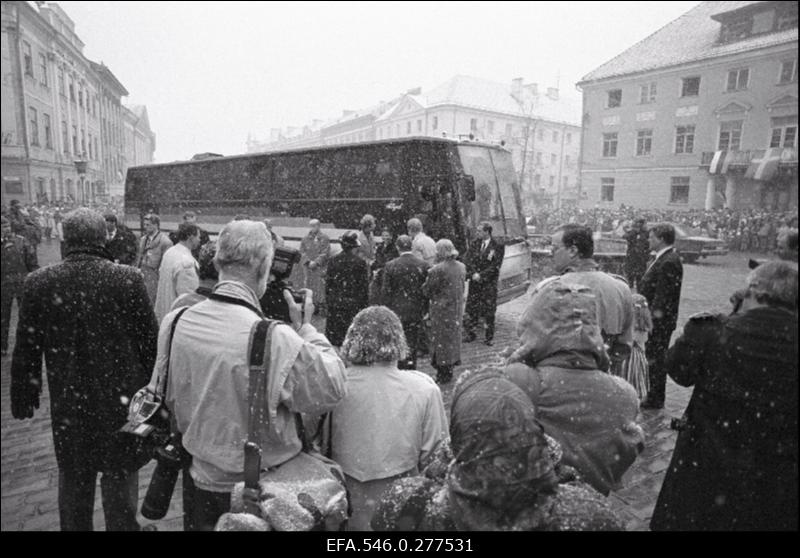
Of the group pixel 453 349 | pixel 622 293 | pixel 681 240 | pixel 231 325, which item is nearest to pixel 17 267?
pixel 453 349

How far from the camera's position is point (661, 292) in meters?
5.16

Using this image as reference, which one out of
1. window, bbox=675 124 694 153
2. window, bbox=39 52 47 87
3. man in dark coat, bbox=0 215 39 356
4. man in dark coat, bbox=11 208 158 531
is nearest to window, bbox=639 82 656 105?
window, bbox=675 124 694 153

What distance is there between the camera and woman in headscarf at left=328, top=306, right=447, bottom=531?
2.47 metres

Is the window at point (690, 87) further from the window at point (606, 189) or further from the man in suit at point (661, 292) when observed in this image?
the window at point (606, 189)

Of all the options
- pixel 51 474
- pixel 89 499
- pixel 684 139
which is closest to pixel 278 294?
pixel 89 499

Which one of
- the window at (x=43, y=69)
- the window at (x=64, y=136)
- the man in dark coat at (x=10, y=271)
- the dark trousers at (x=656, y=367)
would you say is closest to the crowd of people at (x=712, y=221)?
the dark trousers at (x=656, y=367)

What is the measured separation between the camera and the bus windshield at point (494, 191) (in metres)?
10.4

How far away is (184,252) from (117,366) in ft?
8.48

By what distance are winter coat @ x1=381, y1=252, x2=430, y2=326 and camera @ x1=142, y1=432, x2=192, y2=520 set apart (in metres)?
4.08

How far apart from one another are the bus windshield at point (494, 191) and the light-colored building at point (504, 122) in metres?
38.8

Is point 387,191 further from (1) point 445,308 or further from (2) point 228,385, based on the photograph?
(2) point 228,385

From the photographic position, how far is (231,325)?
6.76 feet

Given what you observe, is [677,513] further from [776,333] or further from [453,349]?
[453,349]

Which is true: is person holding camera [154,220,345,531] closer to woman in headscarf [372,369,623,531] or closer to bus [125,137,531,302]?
woman in headscarf [372,369,623,531]
